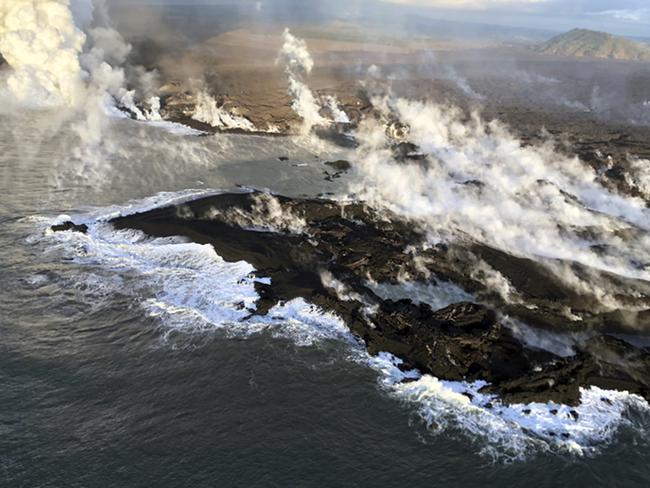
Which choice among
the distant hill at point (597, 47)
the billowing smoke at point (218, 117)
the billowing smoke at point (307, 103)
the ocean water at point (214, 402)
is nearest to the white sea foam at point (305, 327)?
the ocean water at point (214, 402)

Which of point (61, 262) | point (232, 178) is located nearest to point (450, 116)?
point (232, 178)

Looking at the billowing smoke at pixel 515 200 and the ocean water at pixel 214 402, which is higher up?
the billowing smoke at pixel 515 200

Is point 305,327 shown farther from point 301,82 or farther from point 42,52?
point 301,82

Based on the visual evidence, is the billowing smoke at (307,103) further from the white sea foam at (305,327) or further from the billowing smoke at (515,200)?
the white sea foam at (305,327)

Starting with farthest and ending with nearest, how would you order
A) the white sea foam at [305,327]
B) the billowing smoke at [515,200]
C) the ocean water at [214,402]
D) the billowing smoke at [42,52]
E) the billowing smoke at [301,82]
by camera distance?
the billowing smoke at [301,82]
the billowing smoke at [42,52]
the billowing smoke at [515,200]
the white sea foam at [305,327]
the ocean water at [214,402]

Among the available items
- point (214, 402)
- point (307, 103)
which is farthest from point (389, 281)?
point (307, 103)

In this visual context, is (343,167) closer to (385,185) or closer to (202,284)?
(385,185)
